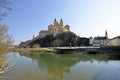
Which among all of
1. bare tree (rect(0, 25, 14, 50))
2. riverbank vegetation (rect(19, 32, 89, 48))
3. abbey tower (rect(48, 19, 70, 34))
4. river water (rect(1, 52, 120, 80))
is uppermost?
abbey tower (rect(48, 19, 70, 34))

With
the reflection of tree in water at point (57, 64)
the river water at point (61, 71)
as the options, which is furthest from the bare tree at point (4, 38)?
the reflection of tree in water at point (57, 64)

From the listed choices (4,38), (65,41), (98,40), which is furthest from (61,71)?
(98,40)

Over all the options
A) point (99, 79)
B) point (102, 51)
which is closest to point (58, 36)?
point (102, 51)

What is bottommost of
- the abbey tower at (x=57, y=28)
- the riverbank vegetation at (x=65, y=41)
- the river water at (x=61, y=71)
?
the river water at (x=61, y=71)

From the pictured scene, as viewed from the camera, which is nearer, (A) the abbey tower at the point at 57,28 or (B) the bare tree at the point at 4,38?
(B) the bare tree at the point at 4,38

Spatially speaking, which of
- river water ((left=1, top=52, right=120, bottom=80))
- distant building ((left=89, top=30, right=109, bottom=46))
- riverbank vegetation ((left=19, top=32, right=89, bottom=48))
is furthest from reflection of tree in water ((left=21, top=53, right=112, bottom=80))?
distant building ((left=89, top=30, right=109, bottom=46))

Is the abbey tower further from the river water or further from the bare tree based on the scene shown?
the bare tree

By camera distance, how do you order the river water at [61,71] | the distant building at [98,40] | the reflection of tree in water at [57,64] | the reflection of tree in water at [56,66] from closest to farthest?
the river water at [61,71] → the reflection of tree in water at [56,66] → the reflection of tree in water at [57,64] → the distant building at [98,40]

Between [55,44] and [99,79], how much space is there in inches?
4060

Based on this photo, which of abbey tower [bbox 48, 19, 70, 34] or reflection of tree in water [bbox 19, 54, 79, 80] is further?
abbey tower [bbox 48, 19, 70, 34]

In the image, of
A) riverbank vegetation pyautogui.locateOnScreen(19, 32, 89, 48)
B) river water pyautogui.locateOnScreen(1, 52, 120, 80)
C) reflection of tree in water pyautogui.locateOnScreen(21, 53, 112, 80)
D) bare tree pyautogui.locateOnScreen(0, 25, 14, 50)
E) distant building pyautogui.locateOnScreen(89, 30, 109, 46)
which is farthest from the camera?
distant building pyautogui.locateOnScreen(89, 30, 109, 46)

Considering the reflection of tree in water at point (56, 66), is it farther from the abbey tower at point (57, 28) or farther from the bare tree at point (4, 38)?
the abbey tower at point (57, 28)

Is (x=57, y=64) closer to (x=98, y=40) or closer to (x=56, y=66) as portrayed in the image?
(x=56, y=66)

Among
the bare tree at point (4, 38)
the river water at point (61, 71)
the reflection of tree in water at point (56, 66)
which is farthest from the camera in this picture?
the reflection of tree in water at point (56, 66)
